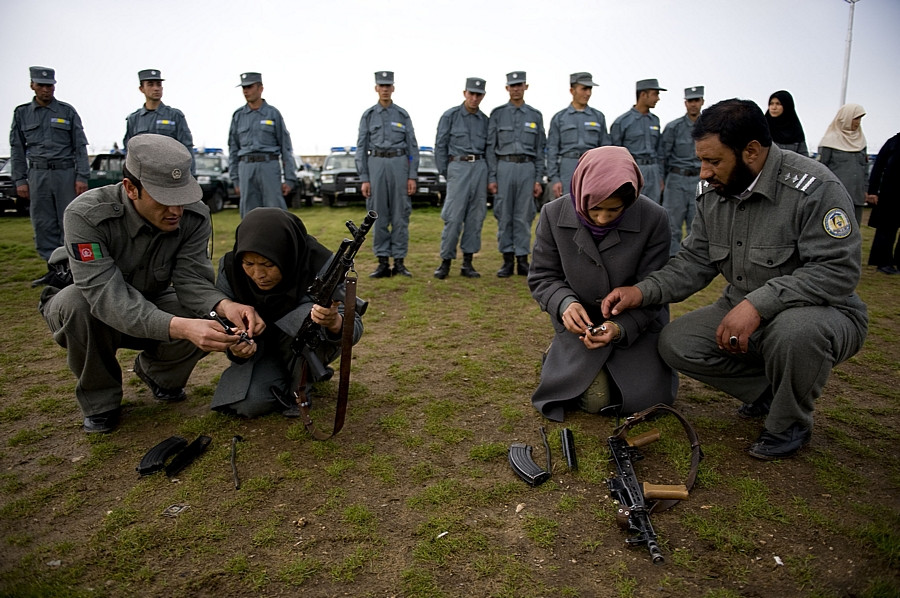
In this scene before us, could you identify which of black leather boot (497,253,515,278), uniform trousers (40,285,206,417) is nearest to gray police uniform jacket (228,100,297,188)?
black leather boot (497,253,515,278)

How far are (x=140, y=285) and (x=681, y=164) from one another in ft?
24.6

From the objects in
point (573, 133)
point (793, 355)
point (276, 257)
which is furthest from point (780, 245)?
point (573, 133)

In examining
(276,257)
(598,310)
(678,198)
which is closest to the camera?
(276,257)

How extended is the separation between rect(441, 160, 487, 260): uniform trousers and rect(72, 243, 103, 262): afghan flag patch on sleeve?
16.6ft

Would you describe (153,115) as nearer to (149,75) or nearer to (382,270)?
(149,75)

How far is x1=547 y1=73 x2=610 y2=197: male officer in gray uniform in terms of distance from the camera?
8.33 m

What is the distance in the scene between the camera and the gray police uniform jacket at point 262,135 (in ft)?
27.9

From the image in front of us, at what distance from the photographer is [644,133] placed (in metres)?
8.52

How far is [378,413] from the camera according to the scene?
12.0 feet

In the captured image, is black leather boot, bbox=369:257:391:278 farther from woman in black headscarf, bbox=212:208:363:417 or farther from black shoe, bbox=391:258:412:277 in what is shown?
woman in black headscarf, bbox=212:208:363:417

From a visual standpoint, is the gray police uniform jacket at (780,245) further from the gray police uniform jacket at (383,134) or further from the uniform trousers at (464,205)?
the gray police uniform jacket at (383,134)

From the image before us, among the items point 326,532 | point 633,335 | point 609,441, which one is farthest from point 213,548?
point 633,335

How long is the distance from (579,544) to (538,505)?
30cm

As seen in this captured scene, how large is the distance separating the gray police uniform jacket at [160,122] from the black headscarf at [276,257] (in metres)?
5.99
